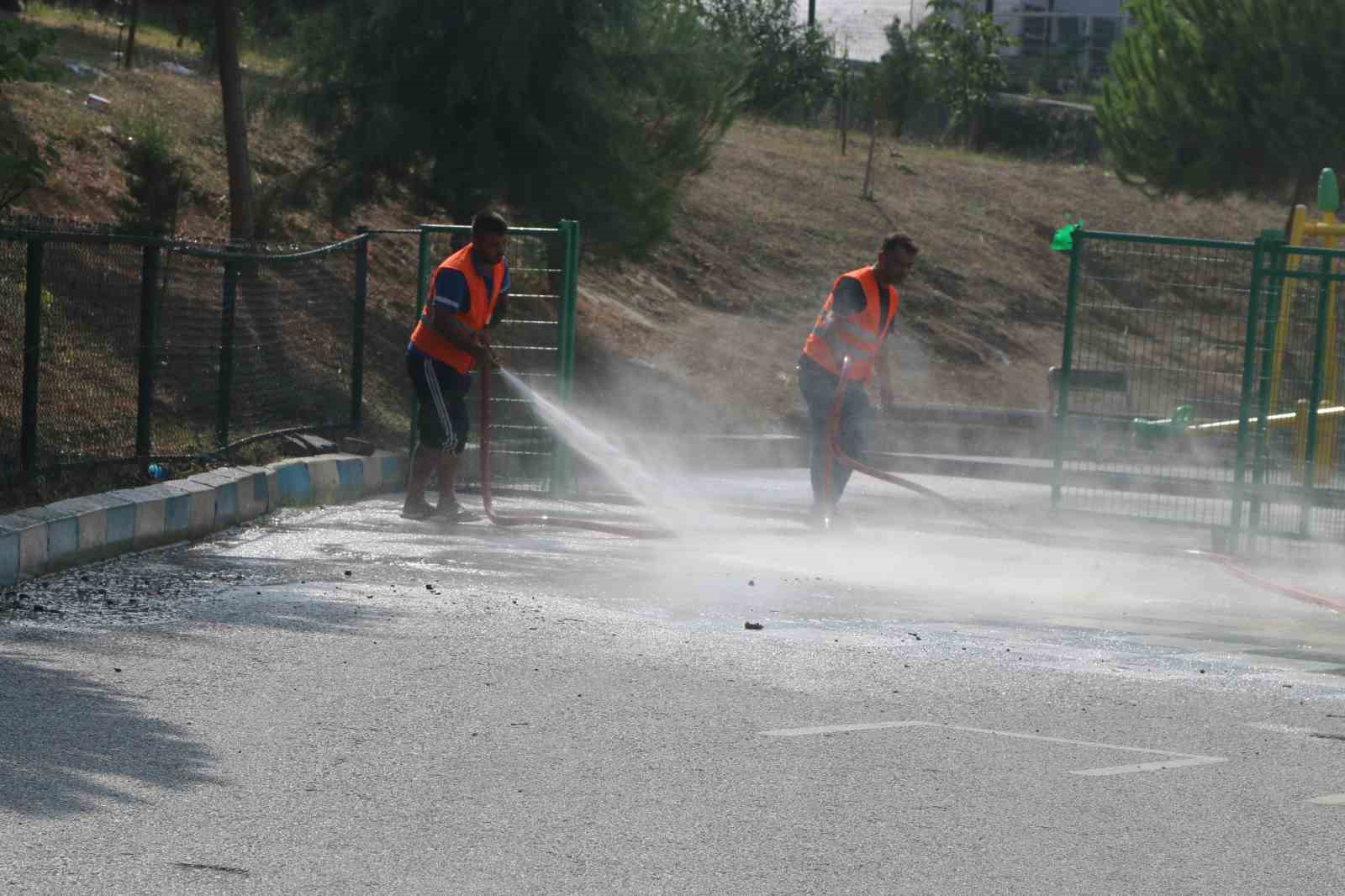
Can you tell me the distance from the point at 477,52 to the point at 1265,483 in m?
8.69

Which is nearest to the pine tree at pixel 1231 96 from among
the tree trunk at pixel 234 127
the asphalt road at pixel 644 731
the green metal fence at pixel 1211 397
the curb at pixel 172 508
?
the green metal fence at pixel 1211 397

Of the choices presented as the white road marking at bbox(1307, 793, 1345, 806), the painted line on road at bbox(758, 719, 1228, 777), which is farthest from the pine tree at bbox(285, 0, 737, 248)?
the white road marking at bbox(1307, 793, 1345, 806)

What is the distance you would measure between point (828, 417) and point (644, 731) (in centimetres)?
661

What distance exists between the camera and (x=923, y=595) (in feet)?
32.3

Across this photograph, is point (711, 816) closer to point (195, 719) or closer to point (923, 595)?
point (195, 719)

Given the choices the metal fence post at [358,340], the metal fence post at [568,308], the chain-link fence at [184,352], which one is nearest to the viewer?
the chain-link fence at [184,352]

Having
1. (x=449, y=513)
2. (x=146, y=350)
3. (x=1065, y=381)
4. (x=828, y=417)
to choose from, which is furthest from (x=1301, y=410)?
(x=146, y=350)

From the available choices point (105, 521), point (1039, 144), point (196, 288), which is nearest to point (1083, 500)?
point (196, 288)

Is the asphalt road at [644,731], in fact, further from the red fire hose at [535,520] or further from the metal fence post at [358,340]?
the metal fence post at [358,340]

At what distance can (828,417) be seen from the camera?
12.9 metres

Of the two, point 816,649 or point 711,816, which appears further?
point 816,649

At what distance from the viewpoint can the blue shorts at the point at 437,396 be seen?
39.2 feet

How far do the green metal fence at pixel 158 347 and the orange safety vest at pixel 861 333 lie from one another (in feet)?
12.0

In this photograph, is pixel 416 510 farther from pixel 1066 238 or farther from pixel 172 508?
pixel 1066 238
